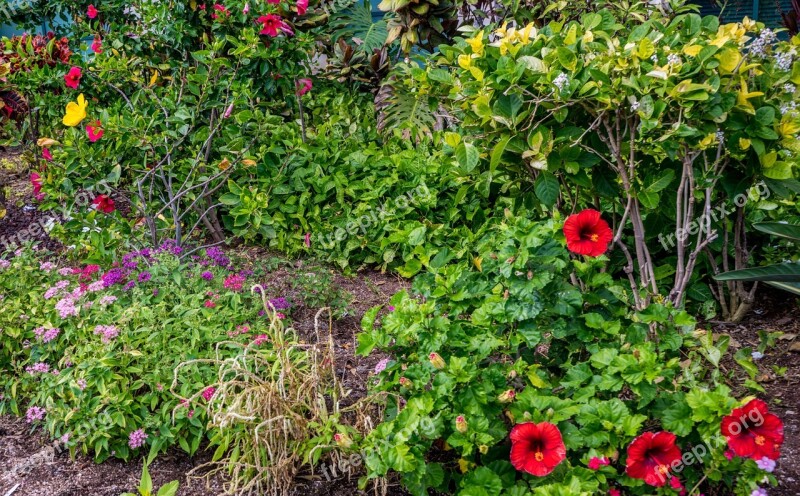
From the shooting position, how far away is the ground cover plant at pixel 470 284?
2135 mm

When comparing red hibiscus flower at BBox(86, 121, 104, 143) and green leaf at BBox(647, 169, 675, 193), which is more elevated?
red hibiscus flower at BBox(86, 121, 104, 143)

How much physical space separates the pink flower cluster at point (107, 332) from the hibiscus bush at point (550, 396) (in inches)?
41.0

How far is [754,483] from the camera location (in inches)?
80.7

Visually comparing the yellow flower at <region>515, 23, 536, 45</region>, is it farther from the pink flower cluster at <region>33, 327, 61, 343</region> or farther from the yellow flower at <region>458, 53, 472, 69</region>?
the pink flower cluster at <region>33, 327, 61, 343</region>

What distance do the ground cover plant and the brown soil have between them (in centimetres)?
6

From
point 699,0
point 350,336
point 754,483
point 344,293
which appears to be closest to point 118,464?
point 350,336

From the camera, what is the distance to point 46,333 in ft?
9.41

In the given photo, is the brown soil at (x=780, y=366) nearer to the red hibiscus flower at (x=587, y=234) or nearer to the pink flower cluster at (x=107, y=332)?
the red hibiscus flower at (x=587, y=234)

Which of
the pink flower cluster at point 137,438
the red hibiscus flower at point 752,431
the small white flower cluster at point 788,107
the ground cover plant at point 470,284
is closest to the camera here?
the red hibiscus flower at point 752,431

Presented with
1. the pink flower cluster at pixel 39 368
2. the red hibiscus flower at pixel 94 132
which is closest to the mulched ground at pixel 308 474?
the pink flower cluster at pixel 39 368

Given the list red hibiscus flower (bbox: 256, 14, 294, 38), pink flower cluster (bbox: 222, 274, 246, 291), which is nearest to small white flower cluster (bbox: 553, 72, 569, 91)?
pink flower cluster (bbox: 222, 274, 246, 291)

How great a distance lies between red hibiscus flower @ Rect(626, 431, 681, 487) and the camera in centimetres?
201

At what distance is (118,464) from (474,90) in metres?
1.87

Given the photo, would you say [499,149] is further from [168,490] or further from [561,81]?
[168,490]
